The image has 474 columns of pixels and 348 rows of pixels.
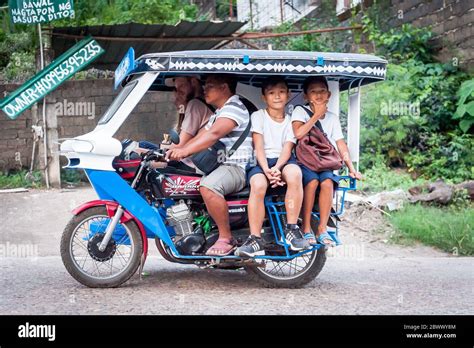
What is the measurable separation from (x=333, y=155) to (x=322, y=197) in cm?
38

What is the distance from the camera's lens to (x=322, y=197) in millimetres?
5758

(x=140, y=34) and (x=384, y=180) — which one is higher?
→ (x=140, y=34)

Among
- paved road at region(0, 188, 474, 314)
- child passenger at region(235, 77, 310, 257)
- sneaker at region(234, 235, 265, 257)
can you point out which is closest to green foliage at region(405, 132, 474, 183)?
paved road at region(0, 188, 474, 314)

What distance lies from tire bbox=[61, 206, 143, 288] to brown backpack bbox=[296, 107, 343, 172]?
5.04 ft

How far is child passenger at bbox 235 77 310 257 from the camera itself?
5.56m

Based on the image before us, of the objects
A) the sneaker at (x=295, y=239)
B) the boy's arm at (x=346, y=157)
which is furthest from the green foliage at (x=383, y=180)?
the sneaker at (x=295, y=239)

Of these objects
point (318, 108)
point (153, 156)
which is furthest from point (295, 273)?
point (153, 156)

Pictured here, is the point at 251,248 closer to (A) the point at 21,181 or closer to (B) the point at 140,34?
(B) the point at 140,34

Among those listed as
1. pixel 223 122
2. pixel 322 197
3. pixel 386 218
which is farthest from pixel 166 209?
pixel 386 218

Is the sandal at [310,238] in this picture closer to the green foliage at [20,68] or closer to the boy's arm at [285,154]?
the boy's arm at [285,154]

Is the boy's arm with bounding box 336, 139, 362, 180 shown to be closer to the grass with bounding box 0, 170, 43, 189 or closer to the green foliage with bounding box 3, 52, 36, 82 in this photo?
the grass with bounding box 0, 170, 43, 189

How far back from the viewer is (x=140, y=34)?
11.0 metres

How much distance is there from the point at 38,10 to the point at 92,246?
6046 millimetres
